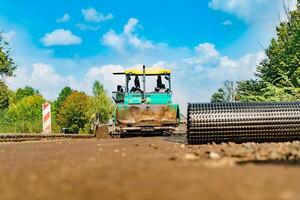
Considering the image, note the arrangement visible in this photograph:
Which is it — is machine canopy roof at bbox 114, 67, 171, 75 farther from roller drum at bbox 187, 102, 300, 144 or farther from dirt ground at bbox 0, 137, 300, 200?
dirt ground at bbox 0, 137, 300, 200

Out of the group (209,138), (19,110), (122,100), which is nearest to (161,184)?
(209,138)

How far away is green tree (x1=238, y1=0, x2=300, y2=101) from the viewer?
74.0 ft

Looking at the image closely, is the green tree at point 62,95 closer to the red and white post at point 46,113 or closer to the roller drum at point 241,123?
the red and white post at point 46,113

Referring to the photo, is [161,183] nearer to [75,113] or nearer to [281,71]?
[281,71]

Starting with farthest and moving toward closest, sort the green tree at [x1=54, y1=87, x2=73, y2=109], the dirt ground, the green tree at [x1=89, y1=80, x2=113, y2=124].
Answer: the green tree at [x1=54, y1=87, x2=73, y2=109] < the green tree at [x1=89, y1=80, x2=113, y2=124] < the dirt ground

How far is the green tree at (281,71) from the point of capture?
74.0 feet

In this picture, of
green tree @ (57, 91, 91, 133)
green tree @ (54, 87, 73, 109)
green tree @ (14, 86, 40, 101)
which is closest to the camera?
green tree @ (57, 91, 91, 133)

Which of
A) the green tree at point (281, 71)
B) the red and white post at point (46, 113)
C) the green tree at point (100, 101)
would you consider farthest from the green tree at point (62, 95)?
the red and white post at point (46, 113)

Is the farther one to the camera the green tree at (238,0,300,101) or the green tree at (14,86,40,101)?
the green tree at (14,86,40,101)

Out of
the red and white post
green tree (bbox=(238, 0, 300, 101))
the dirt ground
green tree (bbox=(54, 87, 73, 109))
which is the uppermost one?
green tree (bbox=(54, 87, 73, 109))

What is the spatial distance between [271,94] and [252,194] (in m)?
20.4

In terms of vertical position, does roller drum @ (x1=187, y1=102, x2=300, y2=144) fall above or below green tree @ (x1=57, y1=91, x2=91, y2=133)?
below

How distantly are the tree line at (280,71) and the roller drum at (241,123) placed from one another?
10.8 m

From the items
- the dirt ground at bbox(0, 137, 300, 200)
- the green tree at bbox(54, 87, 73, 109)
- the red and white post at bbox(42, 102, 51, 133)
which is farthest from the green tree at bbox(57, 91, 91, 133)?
the dirt ground at bbox(0, 137, 300, 200)
